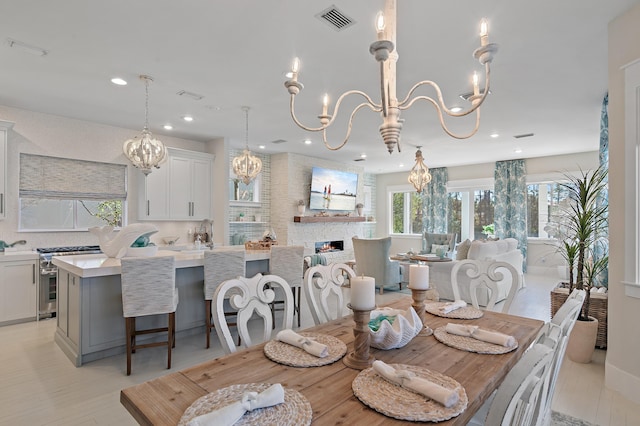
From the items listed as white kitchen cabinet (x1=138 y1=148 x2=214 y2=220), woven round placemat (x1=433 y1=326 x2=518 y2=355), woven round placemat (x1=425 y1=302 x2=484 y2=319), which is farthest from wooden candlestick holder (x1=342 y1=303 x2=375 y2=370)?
white kitchen cabinet (x1=138 y1=148 x2=214 y2=220)

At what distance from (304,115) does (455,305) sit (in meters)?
3.47

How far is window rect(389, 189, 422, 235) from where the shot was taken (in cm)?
1041

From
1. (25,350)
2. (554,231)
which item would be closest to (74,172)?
(25,350)

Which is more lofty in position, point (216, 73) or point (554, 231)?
point (216, 73)

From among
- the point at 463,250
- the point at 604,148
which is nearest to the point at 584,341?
the point at 604,148

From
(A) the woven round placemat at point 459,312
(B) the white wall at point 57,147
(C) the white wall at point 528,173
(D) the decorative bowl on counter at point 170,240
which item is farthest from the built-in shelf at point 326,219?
(A) the woven round placemat at point 459,312

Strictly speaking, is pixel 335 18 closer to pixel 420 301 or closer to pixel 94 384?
pixel 420 301

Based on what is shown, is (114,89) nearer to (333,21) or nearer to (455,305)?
(333,21)

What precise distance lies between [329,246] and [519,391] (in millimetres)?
8117

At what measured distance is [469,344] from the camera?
5.09 ft

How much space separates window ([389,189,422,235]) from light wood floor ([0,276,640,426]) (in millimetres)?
7182

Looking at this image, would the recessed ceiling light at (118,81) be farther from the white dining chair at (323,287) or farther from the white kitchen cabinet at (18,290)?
the white dining chair at (323,287)

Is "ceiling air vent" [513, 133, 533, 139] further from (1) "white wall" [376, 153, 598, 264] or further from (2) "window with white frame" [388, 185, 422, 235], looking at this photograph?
(2) "window with white frame" [388, 185, 422, 235]

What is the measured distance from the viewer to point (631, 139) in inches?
96.0
